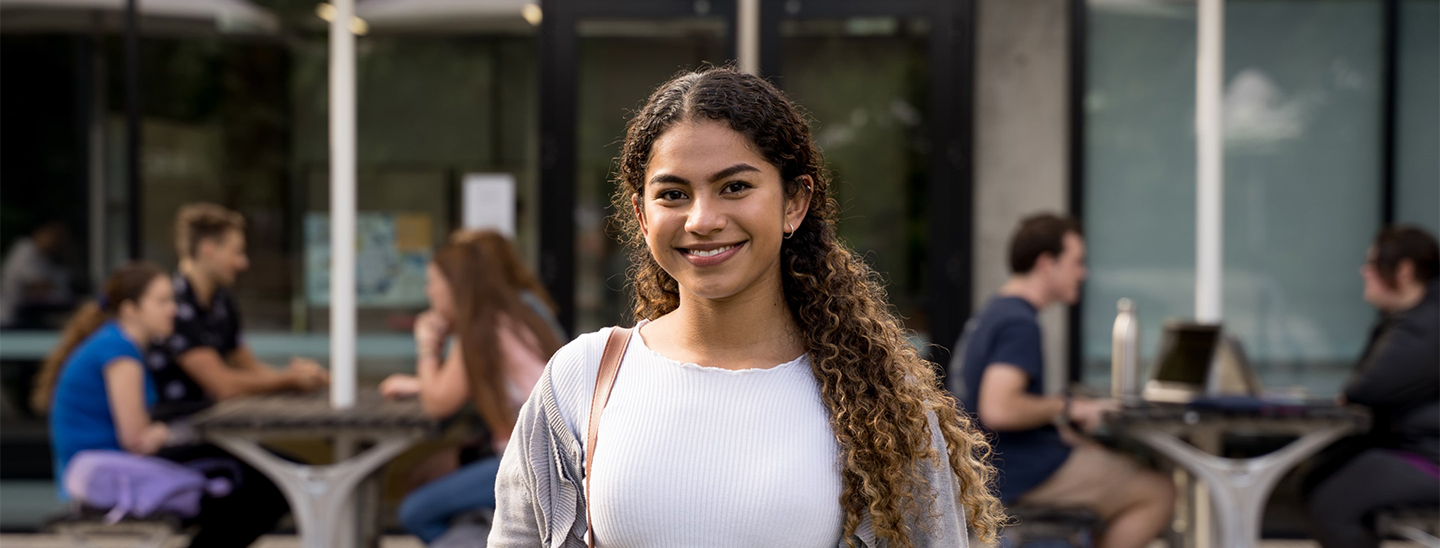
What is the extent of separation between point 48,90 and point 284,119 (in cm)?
130

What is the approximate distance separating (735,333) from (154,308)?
11.2 feet

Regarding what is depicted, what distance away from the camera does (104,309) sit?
4.49 m

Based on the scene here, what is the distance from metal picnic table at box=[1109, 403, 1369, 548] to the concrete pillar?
1.90 metres

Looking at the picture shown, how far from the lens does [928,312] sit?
608 centimetres

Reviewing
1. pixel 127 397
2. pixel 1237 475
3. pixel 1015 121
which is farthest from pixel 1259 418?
pixel 127 397

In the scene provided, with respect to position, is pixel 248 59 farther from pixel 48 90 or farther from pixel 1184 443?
pixel 1184 443

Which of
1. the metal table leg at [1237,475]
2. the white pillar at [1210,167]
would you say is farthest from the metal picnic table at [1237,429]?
the white pillar at [1210,167]

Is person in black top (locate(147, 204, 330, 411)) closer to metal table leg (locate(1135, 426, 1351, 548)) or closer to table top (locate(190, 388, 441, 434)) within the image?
table top (locate(190, 388, 441, 434))

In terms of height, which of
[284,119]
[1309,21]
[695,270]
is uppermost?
[1309,21]

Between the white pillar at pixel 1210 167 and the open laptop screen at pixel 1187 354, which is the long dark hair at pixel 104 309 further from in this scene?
the white pillar at pixel 1210 167

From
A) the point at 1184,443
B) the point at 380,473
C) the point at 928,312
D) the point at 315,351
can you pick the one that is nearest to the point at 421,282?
→ the point at 315,351

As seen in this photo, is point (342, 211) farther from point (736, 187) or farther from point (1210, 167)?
point (1210, 167)

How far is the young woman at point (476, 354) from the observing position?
13.4 ft

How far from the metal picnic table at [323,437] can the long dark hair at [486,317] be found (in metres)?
0.22
